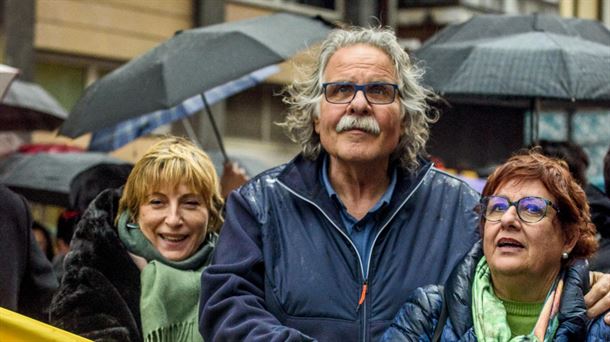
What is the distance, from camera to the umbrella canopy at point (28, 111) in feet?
37.1

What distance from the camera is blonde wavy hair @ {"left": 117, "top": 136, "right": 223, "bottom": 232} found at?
520cm

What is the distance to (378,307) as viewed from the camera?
13.9 feet

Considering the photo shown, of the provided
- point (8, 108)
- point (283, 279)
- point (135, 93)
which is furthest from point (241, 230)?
point (8, 108)

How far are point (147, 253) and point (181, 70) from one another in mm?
2602

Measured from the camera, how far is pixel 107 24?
1872 centimetres

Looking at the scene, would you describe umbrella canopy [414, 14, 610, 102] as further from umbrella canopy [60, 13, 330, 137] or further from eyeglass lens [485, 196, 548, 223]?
eyeglass lens [485, 196, 548, 223]

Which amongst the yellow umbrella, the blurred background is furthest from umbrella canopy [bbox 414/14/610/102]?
the yellow umbrella

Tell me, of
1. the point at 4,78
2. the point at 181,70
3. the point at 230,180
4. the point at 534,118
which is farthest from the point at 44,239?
the point at 534,118

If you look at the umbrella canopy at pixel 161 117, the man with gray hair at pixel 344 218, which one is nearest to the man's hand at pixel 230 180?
the umbrella canopy at pixel 161 117

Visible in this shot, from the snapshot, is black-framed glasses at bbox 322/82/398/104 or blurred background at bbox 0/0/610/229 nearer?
black-framed glasses at bbox 322/82/398/104

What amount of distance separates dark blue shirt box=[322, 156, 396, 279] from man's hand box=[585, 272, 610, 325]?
72 cm

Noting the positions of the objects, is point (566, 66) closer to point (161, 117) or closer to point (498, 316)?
point (161, 117)

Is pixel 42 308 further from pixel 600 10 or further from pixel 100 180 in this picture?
pixel 600 10

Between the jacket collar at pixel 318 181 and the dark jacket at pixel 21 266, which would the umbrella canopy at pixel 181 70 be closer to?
the dark jacket at pixel 21 266
